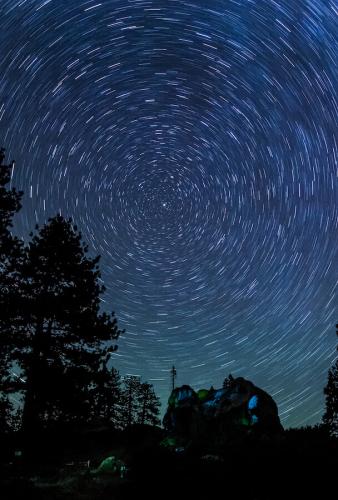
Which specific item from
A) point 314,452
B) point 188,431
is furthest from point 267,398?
point 314,452

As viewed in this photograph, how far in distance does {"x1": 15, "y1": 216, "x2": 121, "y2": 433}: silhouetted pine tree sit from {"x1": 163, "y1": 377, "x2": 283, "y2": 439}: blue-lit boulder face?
5.75m

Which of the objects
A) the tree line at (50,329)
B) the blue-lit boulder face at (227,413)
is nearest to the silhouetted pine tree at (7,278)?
the tree line at (50,329)

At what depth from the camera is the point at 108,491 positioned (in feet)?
30.9

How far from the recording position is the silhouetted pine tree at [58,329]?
1534 centimetres

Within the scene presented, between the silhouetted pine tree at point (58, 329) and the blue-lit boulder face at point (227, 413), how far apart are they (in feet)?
18.9

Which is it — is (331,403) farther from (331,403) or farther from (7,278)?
(7,278)

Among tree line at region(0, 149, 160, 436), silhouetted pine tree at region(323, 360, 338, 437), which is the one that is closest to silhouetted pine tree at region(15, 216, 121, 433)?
tree line at region(0, 149, 160, 436)

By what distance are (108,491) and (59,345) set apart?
7.64 m

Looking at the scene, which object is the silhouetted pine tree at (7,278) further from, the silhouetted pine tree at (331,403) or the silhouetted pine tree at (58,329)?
the silhouetted pine tree at (331,403)

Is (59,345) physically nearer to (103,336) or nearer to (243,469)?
(103,336)

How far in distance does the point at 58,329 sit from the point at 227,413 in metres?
8.32

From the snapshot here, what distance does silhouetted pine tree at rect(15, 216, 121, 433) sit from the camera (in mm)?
15344

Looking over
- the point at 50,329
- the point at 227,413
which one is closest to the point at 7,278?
the point at 50,329

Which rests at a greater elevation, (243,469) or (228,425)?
(228,425)
